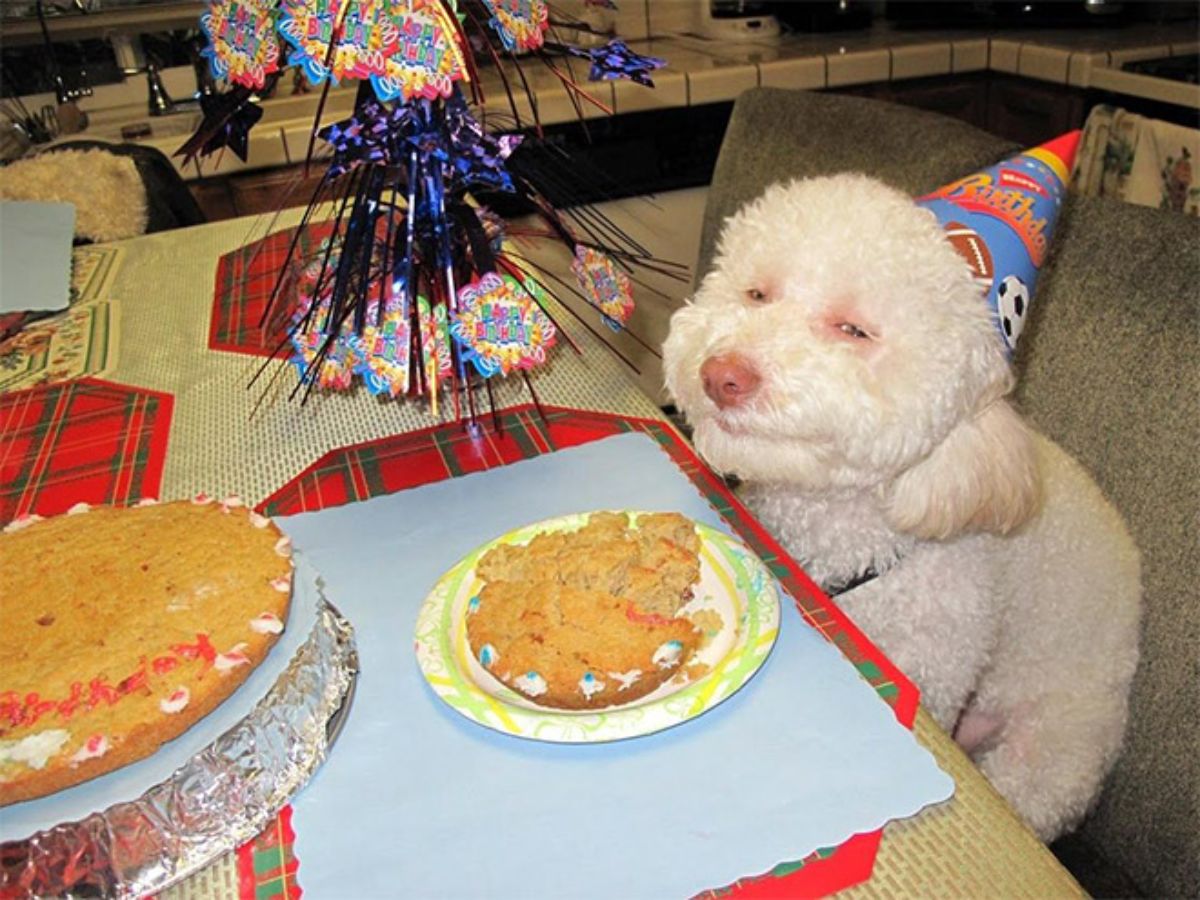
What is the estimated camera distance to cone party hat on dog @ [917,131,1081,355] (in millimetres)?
899

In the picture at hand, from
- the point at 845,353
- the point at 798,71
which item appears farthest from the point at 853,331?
the point at 798,71

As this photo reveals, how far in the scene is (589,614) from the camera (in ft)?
2.26

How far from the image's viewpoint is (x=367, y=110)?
922mm

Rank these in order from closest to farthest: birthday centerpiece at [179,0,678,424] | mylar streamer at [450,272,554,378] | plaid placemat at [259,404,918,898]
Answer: plaid placemat at [259,404,918,898] → birthday centerpiece at [179,0,678,424] → mylar streamer at [450,272,554,378]

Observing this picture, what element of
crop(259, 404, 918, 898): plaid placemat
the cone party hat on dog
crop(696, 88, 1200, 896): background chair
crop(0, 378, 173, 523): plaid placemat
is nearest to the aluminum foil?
crop(259, 404, 918, 898): plaid placemat

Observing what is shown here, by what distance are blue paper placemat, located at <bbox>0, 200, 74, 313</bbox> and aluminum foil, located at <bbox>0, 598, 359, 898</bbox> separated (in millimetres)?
1105

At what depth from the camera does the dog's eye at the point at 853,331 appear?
890mm

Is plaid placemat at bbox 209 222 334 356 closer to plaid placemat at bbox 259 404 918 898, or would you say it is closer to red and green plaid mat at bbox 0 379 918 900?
red and green plaid mat at bbox 0 379 918 900

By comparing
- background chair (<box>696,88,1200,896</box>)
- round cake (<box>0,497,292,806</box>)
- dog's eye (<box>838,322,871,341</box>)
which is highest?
dog's eye (<box>838,322,871,341</box>)

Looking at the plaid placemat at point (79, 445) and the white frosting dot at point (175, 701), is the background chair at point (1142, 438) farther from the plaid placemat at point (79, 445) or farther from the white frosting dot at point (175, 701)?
the plaid placemat at point (79, 445)

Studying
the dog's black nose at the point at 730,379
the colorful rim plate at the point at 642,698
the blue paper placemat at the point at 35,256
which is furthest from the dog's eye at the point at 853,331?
the blue paper placemat at the point at 35,256

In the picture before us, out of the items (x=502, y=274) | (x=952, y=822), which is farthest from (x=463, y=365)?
(x=952, y=822)

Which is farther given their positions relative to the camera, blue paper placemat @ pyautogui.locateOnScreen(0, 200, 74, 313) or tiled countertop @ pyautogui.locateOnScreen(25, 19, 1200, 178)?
tiled countertop @ pyautogui.locateOnScreen(25, 19, 1200, 178)

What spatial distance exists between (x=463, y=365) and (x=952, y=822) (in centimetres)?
66
